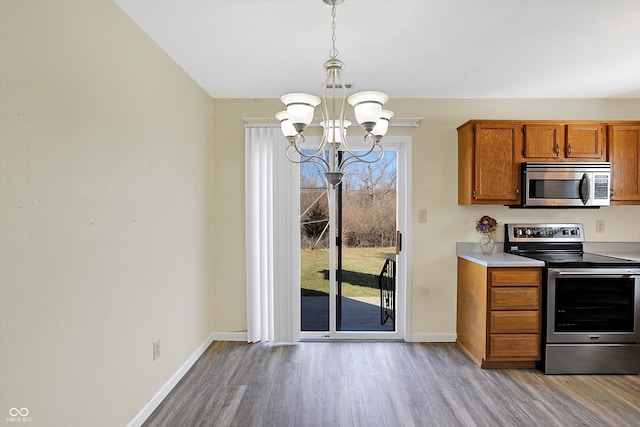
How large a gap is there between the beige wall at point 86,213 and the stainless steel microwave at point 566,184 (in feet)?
10.4

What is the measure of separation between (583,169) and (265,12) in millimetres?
→ 3122

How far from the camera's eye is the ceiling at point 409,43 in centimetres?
192

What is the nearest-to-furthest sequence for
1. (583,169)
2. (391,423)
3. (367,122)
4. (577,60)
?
(367,122), (391,423), (577,60), (583,169)

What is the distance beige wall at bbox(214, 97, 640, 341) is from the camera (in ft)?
11.3

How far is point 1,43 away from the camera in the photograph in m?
1.21

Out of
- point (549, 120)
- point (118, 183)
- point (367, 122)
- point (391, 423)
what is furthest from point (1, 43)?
point (549, 120)

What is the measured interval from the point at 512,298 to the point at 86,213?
313 centimetres

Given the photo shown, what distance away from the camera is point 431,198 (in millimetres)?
3467

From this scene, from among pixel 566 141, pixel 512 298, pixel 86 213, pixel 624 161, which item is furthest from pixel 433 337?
pixel 86 213

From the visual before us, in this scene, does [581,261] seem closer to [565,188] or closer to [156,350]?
[565,188]

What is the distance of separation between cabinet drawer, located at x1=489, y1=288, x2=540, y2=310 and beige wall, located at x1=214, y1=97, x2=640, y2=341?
0.65m

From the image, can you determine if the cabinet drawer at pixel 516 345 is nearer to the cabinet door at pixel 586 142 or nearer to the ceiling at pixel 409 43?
the cabinet door at pixel 586 142

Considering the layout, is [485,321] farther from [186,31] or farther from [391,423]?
[186,31]

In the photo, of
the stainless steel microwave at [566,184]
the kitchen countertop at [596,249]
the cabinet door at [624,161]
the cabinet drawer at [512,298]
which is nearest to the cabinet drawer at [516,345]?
the cabinet drawer at [512,298]
